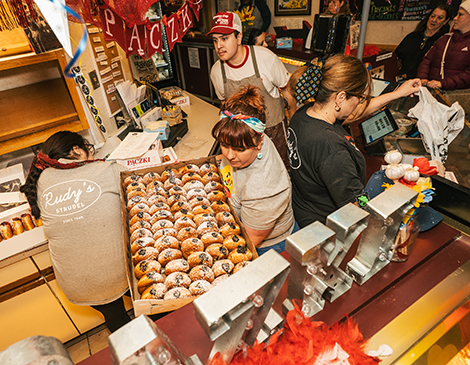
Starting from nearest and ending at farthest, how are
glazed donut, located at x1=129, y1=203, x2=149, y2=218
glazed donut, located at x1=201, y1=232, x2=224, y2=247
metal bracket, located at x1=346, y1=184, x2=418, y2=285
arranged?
metal bracket, located at x1=346, y1=184, x2=418, y2=285
glazed donut, located at x1=201, y1=232, x2=224, y2=247
glazed donut, located at x1=129, y1=203, x2=149, y2=218

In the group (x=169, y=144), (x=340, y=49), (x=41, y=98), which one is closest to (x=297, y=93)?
(x=169, y=144)

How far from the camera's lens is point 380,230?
0.88m

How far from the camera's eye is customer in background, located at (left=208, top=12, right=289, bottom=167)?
2.63 metres

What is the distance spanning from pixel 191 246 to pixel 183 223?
7.8 inches

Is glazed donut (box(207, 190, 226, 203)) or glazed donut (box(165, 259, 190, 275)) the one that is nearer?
glazed donut (box(165, 259, 190, 275))

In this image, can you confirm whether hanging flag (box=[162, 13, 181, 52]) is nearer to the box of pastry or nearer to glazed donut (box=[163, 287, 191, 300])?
the box of pastry

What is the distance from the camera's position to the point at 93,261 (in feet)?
5.96

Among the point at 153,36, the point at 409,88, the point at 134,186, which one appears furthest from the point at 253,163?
the point at 153,36

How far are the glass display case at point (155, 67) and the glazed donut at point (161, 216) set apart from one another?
2.65 m

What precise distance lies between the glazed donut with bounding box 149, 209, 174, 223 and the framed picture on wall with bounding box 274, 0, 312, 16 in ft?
20.6

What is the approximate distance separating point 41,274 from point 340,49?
139 inches

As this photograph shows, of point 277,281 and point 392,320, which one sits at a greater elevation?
point 277,281

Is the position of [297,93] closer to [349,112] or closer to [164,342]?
[349,112]

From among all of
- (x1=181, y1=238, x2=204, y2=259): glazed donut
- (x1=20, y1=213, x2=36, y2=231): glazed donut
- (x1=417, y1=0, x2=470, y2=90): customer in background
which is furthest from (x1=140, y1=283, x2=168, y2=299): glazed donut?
(x1=417, y1=0, x2=470, y2=90): customer in background
